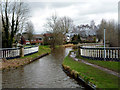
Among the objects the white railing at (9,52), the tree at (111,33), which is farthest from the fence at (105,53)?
the white railing at (9,52)

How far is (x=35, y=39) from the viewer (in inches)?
3073

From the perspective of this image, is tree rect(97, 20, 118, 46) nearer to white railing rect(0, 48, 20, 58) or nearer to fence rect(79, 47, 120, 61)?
fence rect(79, 47, 120, 61)

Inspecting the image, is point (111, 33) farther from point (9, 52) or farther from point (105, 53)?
point (9, 52)

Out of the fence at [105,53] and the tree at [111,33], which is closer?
the fence at [105,53]

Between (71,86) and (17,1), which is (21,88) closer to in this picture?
(71,86)

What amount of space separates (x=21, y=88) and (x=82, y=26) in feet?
310

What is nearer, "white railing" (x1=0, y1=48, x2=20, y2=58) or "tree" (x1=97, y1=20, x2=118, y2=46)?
"white railing" (x1=0, y1=48, x2=20, y2=58)

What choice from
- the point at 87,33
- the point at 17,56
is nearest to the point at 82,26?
the point at 87,33

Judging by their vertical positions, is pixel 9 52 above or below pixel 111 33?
below

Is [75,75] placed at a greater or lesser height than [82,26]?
lesser

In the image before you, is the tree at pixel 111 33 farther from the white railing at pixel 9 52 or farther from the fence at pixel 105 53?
the white railing at pixel 9 52

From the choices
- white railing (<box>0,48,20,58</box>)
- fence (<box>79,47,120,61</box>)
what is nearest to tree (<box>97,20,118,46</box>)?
fence (<box>79,47,120,61</box>)

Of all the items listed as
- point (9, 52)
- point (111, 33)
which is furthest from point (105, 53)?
point (111, 33)

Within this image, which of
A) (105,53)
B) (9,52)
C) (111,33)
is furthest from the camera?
(111,33)
